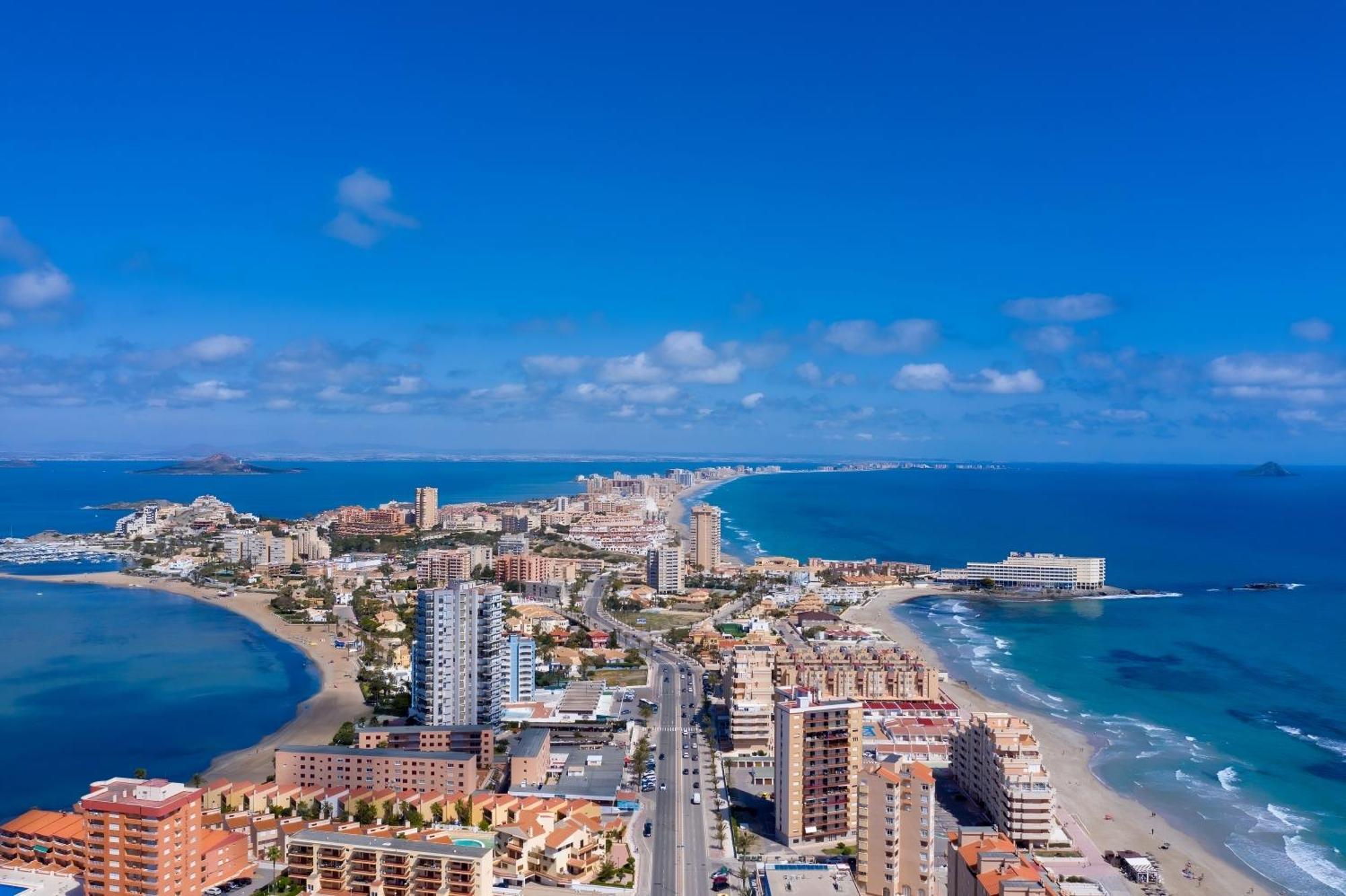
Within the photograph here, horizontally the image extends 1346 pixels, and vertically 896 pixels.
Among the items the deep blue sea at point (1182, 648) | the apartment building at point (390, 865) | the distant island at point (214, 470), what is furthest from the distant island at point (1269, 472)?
the apartment building at point (390, 865)

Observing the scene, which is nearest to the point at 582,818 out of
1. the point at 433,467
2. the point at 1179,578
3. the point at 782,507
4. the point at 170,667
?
the point at 170,667

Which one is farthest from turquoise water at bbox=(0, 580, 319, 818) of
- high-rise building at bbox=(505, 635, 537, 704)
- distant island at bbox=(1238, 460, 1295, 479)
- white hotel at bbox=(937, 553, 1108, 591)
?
distant island at bbox=(1238, 460, 1295, 479)

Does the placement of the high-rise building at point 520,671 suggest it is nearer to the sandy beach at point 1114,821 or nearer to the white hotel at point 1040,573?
the sandy beach at point 1114,821

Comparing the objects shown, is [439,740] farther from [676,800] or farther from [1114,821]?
[1114,821]

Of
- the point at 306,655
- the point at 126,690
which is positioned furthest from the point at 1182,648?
the point at 126,690

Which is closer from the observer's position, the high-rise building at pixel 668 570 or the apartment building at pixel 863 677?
the apartment building at pixel 863 677

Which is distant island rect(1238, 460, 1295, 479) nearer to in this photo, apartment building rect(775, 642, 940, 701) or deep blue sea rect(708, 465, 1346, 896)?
deep blue sea rect(708, 465, 1346, 896)

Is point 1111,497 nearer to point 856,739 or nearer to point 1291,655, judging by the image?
point 1291,655
